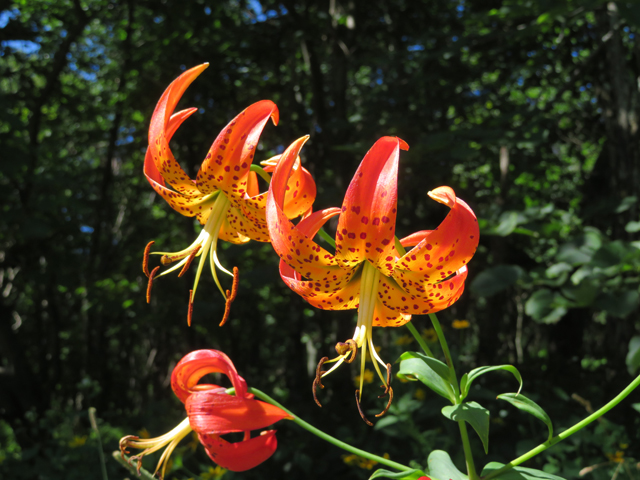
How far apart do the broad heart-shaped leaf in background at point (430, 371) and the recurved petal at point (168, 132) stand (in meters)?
0.48

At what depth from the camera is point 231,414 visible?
0.66m

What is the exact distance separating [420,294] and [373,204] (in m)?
0.21

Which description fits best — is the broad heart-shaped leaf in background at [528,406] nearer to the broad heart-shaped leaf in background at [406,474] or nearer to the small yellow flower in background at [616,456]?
the broad heart-shaped leaf in background at [406,474]

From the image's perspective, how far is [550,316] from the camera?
1.66 metres

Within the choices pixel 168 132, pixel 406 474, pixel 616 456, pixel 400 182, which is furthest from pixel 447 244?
pixel 400 182

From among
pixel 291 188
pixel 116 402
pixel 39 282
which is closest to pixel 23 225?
pixel 39 282

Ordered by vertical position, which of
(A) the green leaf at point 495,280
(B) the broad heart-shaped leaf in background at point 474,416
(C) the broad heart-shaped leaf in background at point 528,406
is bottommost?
(A) the green leaf at point 495,280

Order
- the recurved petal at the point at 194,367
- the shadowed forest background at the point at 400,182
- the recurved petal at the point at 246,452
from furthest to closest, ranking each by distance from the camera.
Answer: the shadowed forest background at the point at 400,182, the recurved petal at the point at 194,367, the recurved petal at the point at 246,452

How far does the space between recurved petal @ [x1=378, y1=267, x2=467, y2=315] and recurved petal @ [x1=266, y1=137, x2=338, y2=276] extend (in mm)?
99

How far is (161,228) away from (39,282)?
73.3 inches

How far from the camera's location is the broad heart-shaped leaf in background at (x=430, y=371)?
72cm

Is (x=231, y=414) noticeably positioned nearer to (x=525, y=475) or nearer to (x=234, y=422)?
(x=234, y=422)

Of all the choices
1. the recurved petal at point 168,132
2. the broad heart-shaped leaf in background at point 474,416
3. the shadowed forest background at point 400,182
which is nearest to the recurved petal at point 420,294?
the broad heart-shaped leaf in background at point 474,416

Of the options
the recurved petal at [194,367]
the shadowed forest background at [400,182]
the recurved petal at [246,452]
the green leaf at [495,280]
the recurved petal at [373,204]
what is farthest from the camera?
the shadowed forest background at [400,182]
